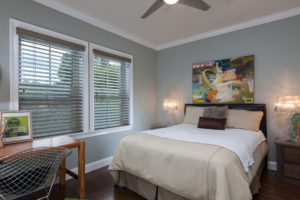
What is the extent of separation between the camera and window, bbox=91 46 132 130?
9.61 ft

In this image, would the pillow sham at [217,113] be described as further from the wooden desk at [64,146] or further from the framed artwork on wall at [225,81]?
the wooden desk at [64,146]

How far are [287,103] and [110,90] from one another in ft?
9.96

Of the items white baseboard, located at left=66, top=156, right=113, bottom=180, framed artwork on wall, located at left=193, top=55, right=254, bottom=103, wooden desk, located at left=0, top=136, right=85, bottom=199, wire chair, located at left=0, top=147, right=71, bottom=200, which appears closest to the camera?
wire chair, located at left=0, top=147, right=71, bottom=200

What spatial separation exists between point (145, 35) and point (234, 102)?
7.76 feet

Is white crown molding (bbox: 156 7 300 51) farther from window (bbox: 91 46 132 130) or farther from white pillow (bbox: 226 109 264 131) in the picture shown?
white pillow (bbox: 226 109 264 131)

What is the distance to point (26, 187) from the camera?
138 centimetres

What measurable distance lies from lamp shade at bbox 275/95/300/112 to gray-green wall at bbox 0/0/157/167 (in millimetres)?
2576

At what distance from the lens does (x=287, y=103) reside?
253 centimetres

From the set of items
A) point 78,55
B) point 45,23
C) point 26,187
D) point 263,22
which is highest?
point 263,22

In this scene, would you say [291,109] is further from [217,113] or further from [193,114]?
[193,114]

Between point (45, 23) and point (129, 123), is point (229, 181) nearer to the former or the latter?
point (129, 123)

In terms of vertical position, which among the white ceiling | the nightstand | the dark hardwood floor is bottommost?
the dark hardwood floor

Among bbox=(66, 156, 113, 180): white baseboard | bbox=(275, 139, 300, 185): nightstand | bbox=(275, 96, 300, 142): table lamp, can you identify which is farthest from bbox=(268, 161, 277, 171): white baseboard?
bbox=(66, 156, 113, 180): white baseboard

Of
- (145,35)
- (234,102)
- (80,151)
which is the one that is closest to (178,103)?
(234,102)
